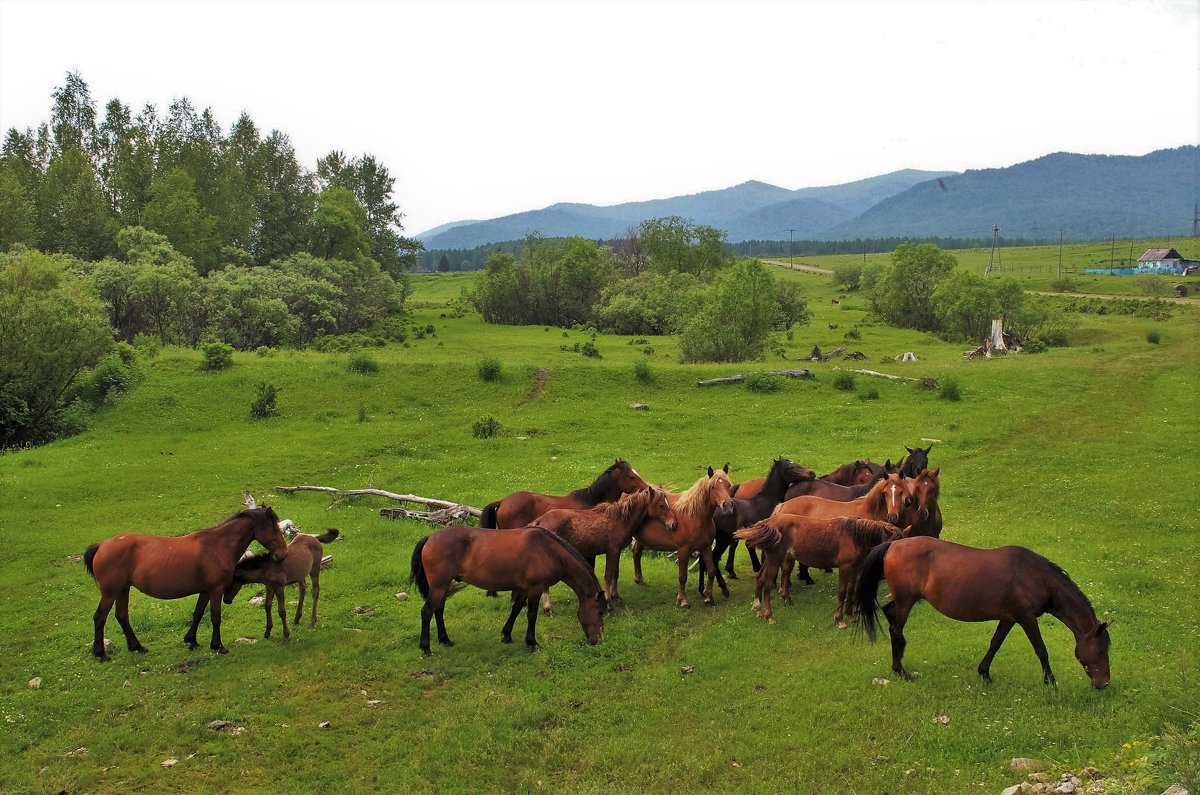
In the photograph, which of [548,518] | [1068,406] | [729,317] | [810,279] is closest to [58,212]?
[729,317]

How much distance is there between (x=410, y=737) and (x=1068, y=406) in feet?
107

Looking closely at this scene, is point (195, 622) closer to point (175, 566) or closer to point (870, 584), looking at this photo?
point (175, 566)

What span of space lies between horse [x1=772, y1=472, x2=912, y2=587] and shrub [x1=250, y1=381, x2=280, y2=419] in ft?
83.5

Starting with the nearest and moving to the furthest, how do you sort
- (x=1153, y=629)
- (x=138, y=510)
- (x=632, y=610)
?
(x=1153, y=629), (x=632, y=610), (x=138, y=510)

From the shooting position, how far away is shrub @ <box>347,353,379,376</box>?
3797 centimetres

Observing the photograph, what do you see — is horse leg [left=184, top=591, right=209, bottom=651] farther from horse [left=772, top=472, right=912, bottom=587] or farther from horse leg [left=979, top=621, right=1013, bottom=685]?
horse leg [left=979, top=621, right=1013, bottom=685]

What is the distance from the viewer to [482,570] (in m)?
12.1

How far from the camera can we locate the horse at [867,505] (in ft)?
42.2

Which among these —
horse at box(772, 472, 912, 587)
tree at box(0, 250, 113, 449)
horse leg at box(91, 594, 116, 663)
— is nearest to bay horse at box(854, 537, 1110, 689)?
horse at box(772, 472, 912, 587)

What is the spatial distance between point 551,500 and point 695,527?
2.98 meters

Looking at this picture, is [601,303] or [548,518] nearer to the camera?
[548,518]

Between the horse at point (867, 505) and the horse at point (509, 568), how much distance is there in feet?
12.5

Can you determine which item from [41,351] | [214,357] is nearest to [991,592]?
[41,351]

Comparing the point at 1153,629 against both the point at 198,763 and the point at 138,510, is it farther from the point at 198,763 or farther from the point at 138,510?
the point at 138,510
